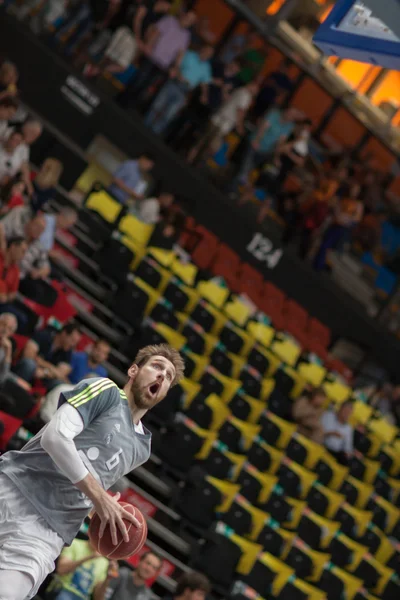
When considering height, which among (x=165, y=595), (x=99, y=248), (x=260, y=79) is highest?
(x=260, y=79)

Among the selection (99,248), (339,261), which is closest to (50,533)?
(99,248)

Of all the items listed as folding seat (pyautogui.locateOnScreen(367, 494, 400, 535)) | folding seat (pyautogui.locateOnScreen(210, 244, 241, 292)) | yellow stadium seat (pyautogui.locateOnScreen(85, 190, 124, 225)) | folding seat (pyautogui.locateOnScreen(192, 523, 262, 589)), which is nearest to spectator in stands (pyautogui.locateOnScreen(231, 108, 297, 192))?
folding seat (pyautogui.locateOnScreen(210, 244, 241, 292))

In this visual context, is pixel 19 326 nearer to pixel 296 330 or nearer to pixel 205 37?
pixel 296 330

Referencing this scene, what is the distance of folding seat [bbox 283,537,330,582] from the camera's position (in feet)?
33.2

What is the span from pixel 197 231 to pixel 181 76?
1.81m

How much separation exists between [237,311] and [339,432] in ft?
5.79

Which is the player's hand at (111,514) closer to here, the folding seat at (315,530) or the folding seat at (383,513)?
the folding seat at (315,530)

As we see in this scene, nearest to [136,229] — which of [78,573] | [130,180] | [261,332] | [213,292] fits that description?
[130,180]

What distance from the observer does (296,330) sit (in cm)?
1370

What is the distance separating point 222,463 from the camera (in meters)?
9.98

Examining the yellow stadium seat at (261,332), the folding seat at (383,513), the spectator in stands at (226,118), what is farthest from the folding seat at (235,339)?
the spectator in stands at (226,118)

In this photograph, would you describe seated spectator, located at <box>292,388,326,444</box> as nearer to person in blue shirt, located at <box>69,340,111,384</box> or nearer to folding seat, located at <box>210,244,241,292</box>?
folding seat, located at <box>210,244,241,292</box>

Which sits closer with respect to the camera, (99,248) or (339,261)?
(99,248)

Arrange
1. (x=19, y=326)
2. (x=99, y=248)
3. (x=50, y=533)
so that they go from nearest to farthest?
1. (x=50, y=533)
2. (x=19, y=326)
3. (x=99, y=248)
